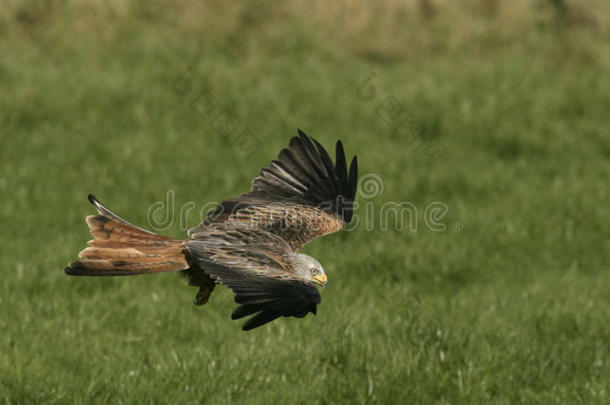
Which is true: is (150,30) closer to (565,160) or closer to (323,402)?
(565,160)

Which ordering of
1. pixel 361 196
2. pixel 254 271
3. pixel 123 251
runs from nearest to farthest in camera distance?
1. pixel 254 271
2. pixel 123 251
3. pixel 361 196

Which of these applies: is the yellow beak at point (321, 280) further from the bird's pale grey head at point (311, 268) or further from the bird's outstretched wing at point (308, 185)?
the bird's outstretched wing at point (308, 185)

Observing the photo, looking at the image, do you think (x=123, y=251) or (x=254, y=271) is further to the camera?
(x=123, y=251)

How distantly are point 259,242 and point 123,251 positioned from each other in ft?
2.31

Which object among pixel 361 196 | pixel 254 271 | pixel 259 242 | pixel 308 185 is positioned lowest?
pixel 254 271

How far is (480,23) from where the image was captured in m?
12.8

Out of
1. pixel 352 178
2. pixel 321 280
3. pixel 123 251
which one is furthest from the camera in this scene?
pixel 352 178

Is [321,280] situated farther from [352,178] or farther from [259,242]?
[352,178]

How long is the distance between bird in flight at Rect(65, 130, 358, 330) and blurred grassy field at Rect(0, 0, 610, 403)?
1012mm

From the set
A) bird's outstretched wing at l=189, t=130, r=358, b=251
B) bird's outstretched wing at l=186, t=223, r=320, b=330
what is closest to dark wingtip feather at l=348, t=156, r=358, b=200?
bird's outstretched wing at l=189, t=130, r=358, b=251

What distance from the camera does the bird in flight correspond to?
346 centimetres

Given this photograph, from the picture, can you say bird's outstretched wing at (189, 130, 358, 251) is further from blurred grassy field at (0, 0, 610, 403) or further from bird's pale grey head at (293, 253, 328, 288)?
blurred grassy field at (0, 0, 610, 403)

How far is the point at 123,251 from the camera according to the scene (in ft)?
12.7

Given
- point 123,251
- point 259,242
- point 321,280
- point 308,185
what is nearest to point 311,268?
point 321,280
